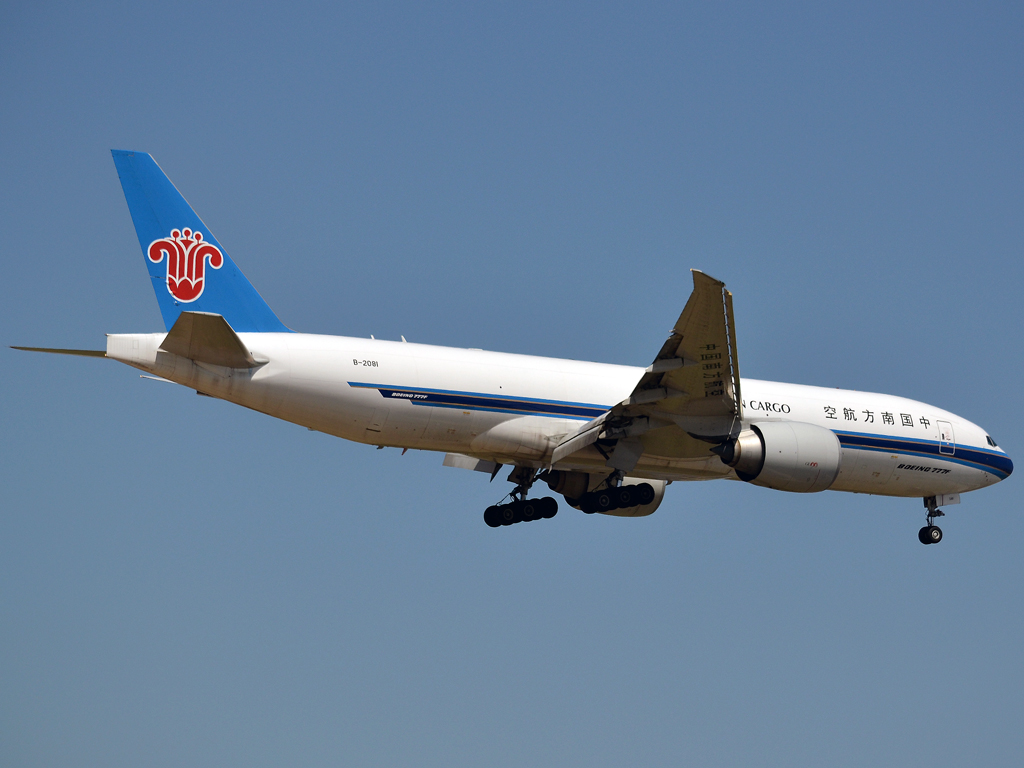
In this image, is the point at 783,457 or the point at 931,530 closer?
the point at 783,457

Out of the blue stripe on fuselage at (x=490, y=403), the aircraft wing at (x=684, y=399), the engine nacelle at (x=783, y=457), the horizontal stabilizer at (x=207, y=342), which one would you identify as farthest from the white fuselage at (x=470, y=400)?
the aircraft wing at (x=684, y=399)

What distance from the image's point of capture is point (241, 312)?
72.7ft

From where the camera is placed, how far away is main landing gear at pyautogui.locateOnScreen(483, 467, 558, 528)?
24.9 meters

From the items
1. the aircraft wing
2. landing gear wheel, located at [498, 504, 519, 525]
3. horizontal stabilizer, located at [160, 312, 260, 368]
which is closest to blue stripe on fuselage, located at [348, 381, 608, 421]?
the aircraft wing

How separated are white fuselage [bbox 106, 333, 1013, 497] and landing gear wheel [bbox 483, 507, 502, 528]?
51.5 inches

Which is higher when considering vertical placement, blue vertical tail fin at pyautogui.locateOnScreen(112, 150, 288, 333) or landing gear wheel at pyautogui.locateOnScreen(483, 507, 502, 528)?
blue vertical tail fin at pyautogui.locateOnScreen(112, 150, 288, 333)

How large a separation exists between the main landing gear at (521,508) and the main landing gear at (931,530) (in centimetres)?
930

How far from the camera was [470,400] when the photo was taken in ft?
72.5

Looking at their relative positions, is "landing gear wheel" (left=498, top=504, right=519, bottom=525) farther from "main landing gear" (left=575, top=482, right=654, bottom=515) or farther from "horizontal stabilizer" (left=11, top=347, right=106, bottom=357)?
"horizontal stabilizer" (left=11, top=347, right=106, bottom=357)

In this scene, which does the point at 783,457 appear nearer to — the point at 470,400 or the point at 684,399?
the point at 684,399

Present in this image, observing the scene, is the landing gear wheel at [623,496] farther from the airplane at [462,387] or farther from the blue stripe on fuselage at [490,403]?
the blue stripe on fuselage at [490,403]

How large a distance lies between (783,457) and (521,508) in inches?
240

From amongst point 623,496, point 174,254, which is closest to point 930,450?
point 623,496

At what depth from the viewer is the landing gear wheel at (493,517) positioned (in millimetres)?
24859
